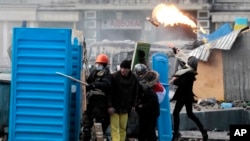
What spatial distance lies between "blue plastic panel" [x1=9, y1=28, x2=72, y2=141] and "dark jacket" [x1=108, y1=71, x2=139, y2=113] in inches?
33.0

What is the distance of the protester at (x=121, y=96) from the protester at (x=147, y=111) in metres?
0.21

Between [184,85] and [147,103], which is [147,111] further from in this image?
[184,85]

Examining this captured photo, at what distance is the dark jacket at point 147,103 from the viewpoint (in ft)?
36.7

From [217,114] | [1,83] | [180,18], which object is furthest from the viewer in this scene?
[180,18]

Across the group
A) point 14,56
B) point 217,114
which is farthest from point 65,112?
point 217,114

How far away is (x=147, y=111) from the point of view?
1121 centimetres

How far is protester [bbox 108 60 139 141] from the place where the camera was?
1092 centimetres

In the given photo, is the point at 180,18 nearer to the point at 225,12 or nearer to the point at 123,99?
the point at 123,99

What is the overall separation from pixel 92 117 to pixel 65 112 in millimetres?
459

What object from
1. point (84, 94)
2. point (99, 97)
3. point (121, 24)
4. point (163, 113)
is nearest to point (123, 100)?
point (99, 97)

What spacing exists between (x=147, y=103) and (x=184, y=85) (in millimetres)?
1798

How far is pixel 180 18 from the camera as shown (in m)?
21.8

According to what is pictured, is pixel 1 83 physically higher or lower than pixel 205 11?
lower

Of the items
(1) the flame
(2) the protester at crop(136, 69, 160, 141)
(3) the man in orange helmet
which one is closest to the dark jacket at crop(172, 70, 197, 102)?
(2) the protester at crop(136, 69, 160, 141)
